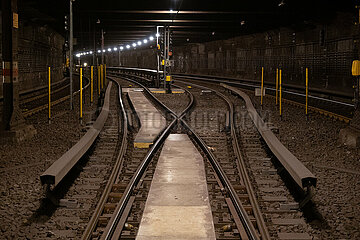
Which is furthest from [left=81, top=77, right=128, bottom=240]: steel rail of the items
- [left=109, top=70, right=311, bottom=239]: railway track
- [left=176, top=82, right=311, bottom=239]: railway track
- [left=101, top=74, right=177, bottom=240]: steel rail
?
[left=176, top=82, right=311, bottom=239]: railway track

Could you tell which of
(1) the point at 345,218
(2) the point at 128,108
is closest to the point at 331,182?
(1) the point at 345,218

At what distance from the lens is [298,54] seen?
91.4 ft

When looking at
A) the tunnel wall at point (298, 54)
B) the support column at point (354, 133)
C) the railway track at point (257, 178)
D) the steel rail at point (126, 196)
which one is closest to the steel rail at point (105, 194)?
the steel rail at point (126, 196)

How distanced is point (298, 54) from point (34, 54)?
1583 cm

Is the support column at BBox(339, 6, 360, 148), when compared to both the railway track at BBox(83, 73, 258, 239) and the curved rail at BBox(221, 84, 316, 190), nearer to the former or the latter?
the curved rail at BBox(221, 84, 316, 190)

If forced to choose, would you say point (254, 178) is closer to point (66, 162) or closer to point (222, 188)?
A: point (222, 188)

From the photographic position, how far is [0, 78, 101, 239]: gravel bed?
19.6 ft

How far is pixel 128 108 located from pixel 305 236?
14.4 m

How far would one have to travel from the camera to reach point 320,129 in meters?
13.2

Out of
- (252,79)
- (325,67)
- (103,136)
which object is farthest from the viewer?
(252,79)

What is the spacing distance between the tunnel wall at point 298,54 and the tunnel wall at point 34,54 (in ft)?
48.1

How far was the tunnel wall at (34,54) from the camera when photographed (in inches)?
999

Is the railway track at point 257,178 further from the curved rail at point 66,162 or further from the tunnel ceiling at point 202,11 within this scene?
the tunnel ceiling at point 202,11

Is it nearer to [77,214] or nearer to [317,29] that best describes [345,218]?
[77,214]
